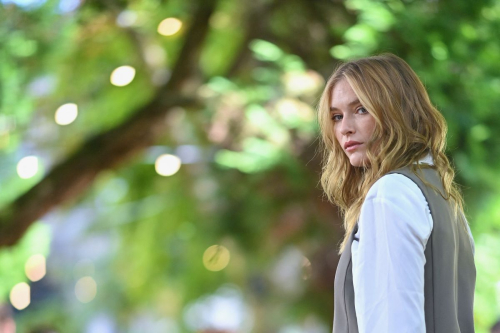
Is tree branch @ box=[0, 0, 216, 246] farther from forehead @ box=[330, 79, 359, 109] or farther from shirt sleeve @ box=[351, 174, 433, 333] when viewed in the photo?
shirt sleeve @ box=[351, 174, 433, 333]

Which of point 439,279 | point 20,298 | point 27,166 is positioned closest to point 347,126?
point 439,279

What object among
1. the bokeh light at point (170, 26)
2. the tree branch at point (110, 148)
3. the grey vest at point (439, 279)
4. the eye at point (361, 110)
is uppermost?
the bokeh light at point (170, 26)

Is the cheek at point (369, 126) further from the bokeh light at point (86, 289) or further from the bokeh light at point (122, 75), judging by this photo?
the bokeh light at point (86, 289)

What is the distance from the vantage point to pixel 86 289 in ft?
25.6

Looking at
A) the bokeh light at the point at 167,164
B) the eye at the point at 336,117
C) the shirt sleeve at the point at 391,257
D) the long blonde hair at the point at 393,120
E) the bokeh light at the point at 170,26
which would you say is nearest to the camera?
the shirt sleeve at the point at 391,257

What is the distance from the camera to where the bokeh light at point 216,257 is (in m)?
5.02

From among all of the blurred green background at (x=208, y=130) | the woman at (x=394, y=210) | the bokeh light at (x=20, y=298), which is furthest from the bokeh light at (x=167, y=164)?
the woman at (x=394, y=210)

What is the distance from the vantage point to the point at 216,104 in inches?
178

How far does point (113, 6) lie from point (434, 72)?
7.23 feet

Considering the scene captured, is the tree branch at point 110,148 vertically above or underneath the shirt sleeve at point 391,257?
above

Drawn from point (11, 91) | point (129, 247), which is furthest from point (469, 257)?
point (129, 247)

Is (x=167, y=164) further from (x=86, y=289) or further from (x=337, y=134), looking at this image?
(x=337, y=134)

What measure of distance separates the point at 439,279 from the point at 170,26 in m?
4.23

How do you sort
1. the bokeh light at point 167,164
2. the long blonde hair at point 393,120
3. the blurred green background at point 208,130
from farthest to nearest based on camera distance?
the bokeh light at point 167,164 < the blurred green background at point 208,130 < the long blonde hair at point 393,120
